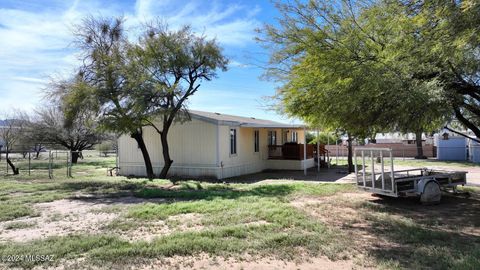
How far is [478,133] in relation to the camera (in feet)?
27.2

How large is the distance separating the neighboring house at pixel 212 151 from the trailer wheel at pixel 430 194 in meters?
8.33

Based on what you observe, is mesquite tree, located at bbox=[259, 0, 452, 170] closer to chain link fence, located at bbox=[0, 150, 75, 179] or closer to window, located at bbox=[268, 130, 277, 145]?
chain link fence, located at bbox=[0, 150, 75, 179]

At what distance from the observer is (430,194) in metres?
9.26

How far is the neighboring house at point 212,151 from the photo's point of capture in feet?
56.7

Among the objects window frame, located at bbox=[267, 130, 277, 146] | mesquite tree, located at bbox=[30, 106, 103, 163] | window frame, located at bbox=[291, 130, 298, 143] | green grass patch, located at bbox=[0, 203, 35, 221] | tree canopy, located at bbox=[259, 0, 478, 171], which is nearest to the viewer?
tree canopy, located at bbox=[259, 0, 478, 171]

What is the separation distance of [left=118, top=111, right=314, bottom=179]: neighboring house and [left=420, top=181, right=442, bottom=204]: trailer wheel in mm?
8330

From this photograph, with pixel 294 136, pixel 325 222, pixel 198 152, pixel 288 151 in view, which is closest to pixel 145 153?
pixel 198 152

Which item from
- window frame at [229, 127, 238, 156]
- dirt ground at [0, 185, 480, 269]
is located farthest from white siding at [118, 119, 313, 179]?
dirt ground at [0, 185, 480, 269]

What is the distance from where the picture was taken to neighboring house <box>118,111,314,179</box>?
17.3 m

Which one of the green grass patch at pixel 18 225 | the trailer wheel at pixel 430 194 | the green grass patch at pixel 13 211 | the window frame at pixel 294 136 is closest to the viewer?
the green grass patch at pixel 18 225

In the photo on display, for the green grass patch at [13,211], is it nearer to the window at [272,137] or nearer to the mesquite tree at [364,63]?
the mesquite tree at [364,63]

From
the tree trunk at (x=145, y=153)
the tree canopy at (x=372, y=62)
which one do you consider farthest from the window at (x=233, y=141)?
the tree canopy at (x=372, y=62)

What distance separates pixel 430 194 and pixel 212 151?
10056mm

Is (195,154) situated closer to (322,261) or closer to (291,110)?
(291,110)
